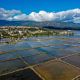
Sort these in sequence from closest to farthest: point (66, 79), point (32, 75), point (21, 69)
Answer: point (66, 79) → point (32, 75) → point (21, 69)

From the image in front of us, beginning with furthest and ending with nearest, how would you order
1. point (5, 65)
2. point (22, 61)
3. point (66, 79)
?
point (22, 61) → point (5, 65) → point (66, 79)

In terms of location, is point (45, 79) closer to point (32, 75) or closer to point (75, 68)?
point (32, 75)

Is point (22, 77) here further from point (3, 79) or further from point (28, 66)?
point (28, 66)

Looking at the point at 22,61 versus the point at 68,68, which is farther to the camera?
the point at 22,61

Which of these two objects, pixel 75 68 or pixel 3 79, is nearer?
pixel 3 79

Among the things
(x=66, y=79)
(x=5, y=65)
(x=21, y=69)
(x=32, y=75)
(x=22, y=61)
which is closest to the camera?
(x=66, y=79)

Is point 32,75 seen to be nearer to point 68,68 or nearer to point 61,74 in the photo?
point 61,74

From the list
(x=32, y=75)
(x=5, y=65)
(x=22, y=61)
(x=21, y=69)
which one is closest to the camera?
(x=32, y=75)

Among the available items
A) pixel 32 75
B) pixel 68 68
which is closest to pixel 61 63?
pixel 68 68

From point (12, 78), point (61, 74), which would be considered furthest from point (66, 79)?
point (12, 78)
